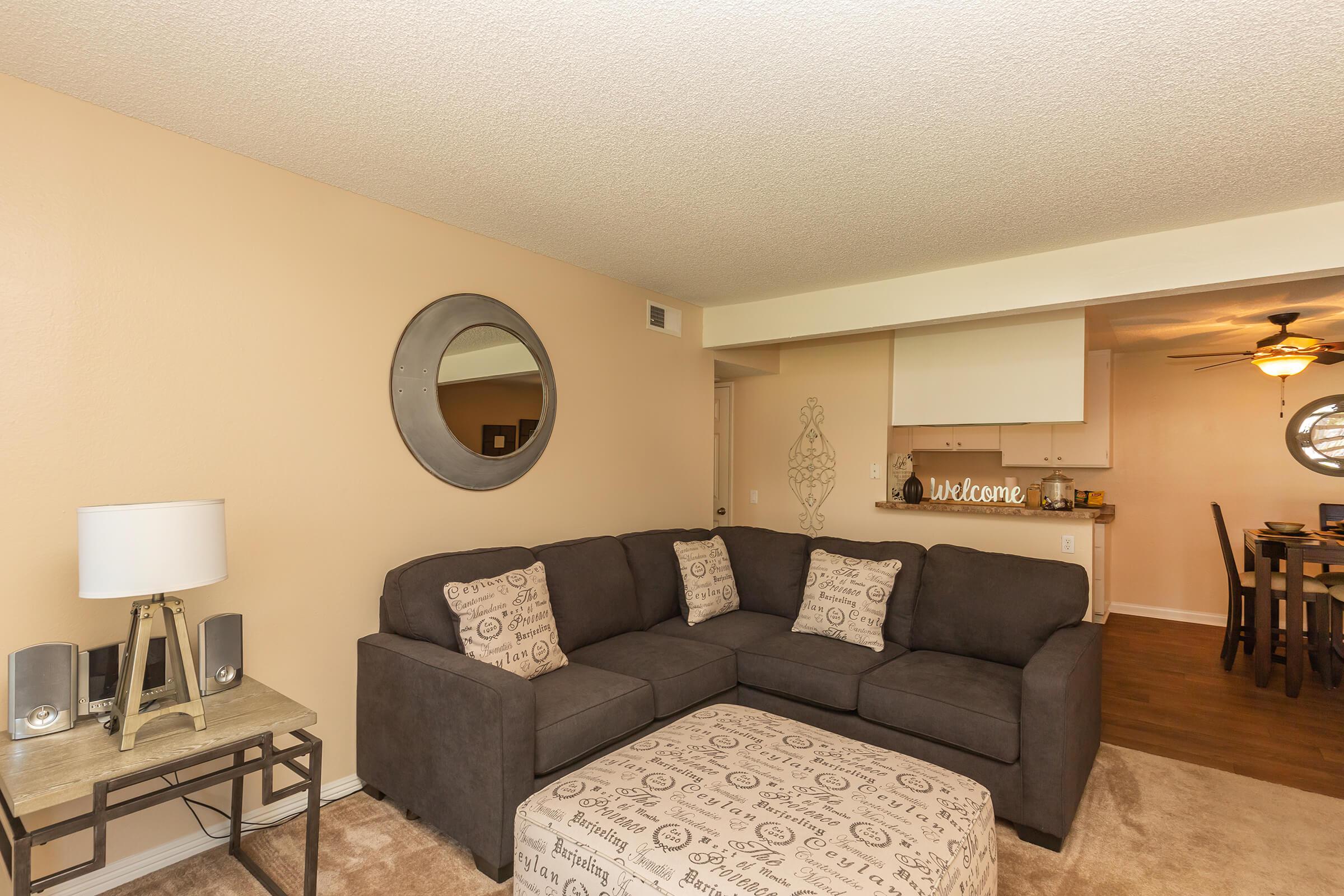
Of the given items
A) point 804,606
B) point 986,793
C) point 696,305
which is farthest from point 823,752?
point 696,305

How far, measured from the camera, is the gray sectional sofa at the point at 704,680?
2.22 m

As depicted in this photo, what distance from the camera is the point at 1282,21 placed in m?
1.55

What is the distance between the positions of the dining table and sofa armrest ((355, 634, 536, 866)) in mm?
4448

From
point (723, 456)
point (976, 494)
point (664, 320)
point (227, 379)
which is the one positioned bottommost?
point (976, 494)

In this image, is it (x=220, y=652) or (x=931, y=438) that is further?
(x=931, y=438)

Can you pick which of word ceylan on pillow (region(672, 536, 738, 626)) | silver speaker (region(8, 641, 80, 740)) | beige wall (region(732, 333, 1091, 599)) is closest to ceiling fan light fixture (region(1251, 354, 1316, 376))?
beige wall (region(732, 333, 1091, 599))

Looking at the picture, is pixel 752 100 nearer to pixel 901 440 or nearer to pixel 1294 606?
pixel 901 440

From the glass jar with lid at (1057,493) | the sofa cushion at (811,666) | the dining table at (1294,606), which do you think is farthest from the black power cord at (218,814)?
the dining table at (1294,606)

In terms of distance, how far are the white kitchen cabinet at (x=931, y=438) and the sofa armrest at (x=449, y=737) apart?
420cm

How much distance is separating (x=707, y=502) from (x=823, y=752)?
2.75 m

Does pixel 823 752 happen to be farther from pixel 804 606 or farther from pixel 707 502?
pixel 707 502

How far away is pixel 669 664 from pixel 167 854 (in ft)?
6.09

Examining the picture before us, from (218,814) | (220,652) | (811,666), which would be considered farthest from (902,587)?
(218,814)

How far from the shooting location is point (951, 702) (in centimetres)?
259
